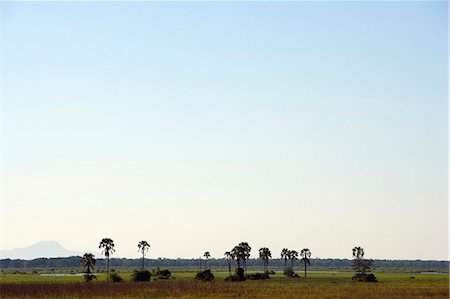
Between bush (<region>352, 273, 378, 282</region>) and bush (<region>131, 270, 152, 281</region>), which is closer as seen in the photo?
bush (<region>131, 270, 152, 281</region>)

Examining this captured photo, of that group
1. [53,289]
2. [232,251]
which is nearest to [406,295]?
[53,289]

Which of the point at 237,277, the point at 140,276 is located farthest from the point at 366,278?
the point at 140,276

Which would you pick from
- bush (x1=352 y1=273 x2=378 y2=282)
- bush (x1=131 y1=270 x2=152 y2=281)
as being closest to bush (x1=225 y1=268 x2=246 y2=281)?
bush (x1=131 y1=270 x2=152 y2=281)

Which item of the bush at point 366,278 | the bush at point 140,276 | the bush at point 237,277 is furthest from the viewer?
the bush at point 237,277

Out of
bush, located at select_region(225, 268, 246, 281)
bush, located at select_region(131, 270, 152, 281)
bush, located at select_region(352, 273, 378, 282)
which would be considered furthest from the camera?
bush, located at select_region(225, 268, 246, 281)

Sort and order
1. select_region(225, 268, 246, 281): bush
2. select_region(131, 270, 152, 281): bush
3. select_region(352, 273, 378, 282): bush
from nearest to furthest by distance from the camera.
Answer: select_region(131, 270, 152, 281): bush, select_region(352, 273, 378, 282): bush, select_region(225, 268, 246, 281): bush

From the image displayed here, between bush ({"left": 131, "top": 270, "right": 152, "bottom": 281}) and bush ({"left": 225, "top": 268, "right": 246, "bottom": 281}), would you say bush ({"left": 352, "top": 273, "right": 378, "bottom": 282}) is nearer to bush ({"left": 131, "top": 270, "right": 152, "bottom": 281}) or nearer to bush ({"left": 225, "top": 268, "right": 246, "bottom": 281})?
bush ({"left": 225, "top": 268, "right": 246, "bottom": 281})

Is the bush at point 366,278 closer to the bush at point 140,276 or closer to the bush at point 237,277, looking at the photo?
the bush at point 237,277

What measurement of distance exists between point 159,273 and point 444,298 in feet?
285

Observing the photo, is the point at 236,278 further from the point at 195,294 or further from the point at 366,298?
the point at 366,298

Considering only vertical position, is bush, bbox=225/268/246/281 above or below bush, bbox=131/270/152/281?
below

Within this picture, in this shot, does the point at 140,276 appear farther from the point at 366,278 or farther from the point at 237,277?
the point at 366,278

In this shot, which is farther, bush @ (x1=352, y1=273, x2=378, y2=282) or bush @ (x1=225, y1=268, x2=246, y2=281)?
bush @ (x1=225, y1=268, x2=246, y2=281)

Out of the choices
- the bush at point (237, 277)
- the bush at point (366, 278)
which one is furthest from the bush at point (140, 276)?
the bush at point (366, 278)
